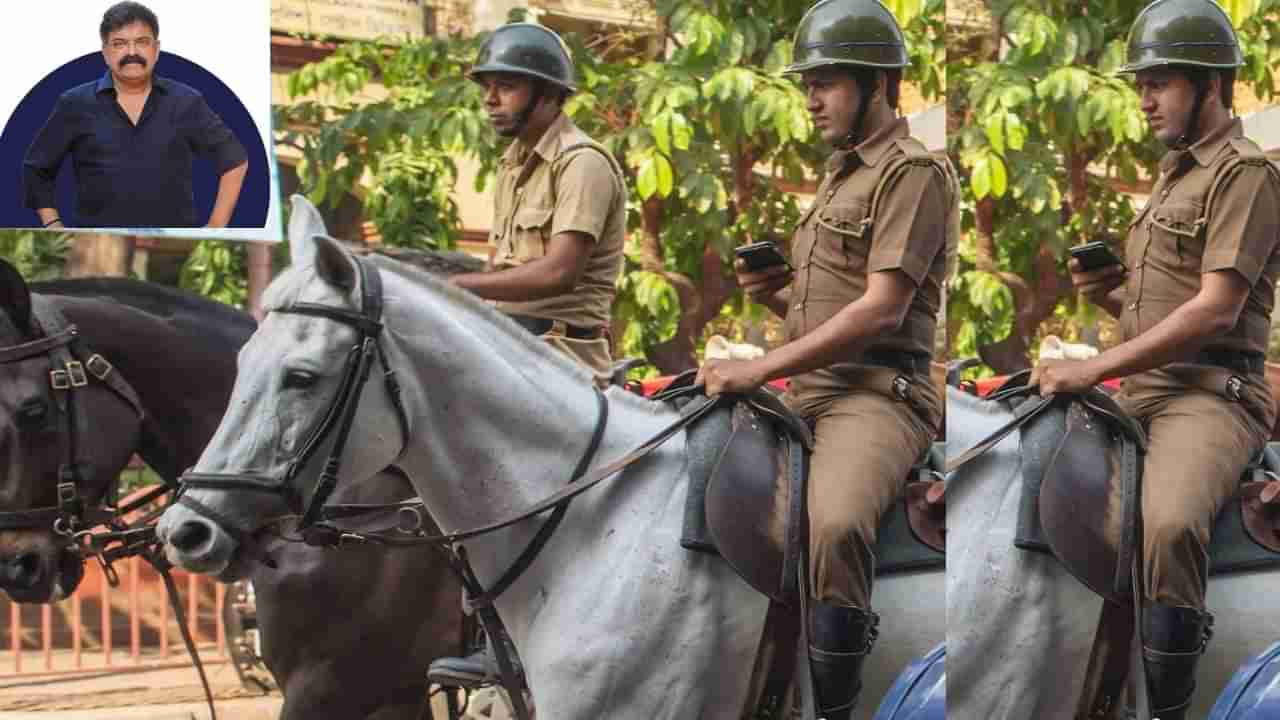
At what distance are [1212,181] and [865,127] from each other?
88cm

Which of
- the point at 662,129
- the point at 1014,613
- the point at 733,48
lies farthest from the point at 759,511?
the point at 733,48

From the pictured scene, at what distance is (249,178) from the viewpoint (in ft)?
25.7

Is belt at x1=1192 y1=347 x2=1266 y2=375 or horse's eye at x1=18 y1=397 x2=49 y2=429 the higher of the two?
belt at x1=1192 y1=347 x2=1266 y2=375

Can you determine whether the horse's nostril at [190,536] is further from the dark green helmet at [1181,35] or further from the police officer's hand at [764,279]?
the dark green helmet at [1181,35]

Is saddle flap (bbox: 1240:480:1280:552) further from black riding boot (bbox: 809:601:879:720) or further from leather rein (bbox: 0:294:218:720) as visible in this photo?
leather rein (bbox: 0:294:218:720)

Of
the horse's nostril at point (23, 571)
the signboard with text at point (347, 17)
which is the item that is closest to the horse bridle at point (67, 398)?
the horse's nostril at point (23, 571)

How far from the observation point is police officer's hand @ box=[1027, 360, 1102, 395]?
14.5ft

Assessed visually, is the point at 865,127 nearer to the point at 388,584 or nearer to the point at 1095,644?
the point at 1095,644

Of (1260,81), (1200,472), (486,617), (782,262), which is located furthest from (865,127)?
(1260,81)

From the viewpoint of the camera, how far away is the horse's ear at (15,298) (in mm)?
6188

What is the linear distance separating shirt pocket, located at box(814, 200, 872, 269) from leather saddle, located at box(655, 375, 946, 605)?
16.0 inches

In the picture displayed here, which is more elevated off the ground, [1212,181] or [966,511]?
[1212,181]

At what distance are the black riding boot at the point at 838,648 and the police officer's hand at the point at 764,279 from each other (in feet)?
3.19

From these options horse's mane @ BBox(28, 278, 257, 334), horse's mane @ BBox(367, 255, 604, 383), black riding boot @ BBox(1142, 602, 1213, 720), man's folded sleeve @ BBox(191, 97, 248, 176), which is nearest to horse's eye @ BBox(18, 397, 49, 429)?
horse's mane @ BBox(28, 278, 257, 334)
